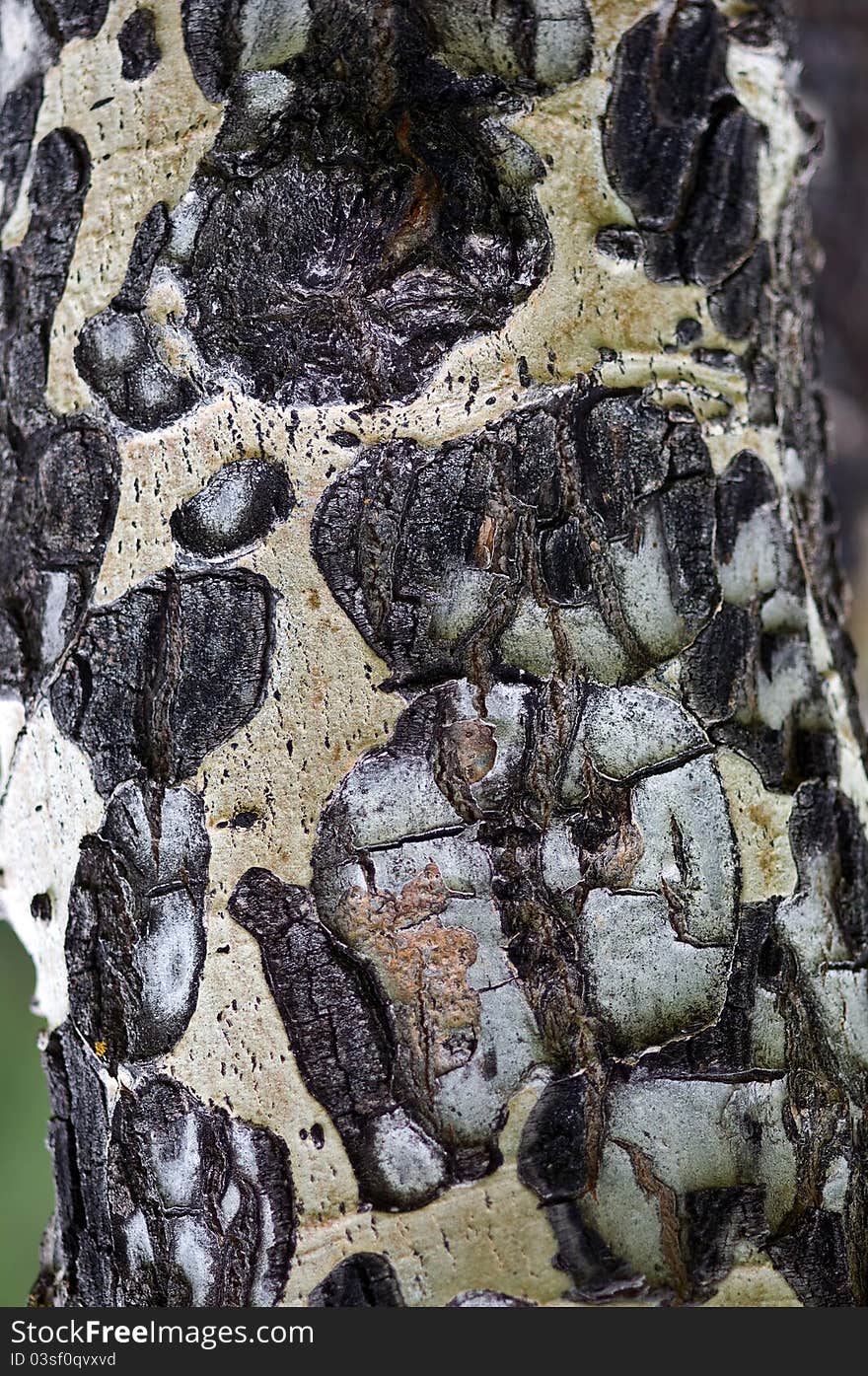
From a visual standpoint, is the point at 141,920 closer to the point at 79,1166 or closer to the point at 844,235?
the point at 79,1166

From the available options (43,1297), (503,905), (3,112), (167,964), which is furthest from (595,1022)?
(3,112)

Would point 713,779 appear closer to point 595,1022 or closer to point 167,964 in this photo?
point 595,1022

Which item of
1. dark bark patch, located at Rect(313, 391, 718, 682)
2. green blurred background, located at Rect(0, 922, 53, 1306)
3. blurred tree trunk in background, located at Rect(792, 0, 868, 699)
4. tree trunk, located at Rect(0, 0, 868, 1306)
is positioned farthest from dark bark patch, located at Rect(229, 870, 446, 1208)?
green blurred background, located at Rect(0, 922, 53, 1306)

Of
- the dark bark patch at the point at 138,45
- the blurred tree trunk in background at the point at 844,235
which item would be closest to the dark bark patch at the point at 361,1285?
the dark bark patch at the point at 138,45

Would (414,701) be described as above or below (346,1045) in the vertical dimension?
above

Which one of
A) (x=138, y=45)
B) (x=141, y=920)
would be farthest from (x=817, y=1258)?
(x=138, y=45)

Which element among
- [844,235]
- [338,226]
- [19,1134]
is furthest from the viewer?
[19,1134]
